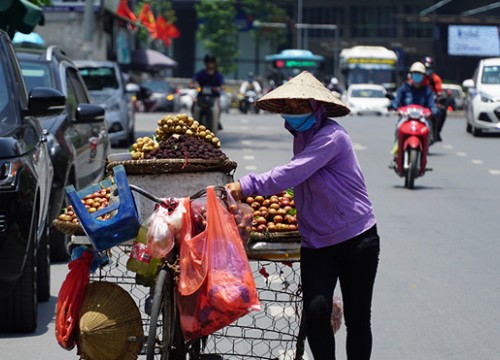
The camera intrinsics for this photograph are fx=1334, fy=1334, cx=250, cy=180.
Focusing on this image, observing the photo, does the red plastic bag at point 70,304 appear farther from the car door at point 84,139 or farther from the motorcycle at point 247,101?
the motorcycle at point 247,101

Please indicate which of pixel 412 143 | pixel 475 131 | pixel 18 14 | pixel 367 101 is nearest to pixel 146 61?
pixel 367 101

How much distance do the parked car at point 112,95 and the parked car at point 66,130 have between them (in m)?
9.36

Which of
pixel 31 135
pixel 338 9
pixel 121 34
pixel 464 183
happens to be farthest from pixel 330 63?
pixel 31 135

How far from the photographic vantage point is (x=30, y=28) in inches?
674

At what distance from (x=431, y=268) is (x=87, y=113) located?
3218mm

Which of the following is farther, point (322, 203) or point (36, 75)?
point (36, 75)

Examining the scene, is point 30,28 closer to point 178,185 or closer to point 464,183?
point 464,183

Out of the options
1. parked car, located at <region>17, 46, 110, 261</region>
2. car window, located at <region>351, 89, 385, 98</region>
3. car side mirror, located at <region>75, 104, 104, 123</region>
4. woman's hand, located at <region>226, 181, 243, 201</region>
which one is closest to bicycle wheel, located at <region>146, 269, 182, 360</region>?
woman's hand, located at <region>226, 181, 243, 201</region>

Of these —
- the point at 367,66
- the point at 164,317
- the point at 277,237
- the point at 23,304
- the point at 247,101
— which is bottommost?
the point at 247,101

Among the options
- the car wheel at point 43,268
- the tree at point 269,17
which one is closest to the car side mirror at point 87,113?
the car wheel at point 43,268

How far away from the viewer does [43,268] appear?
29.7 ft

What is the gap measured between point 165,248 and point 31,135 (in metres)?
3.18

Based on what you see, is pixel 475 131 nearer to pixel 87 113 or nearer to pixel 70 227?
pixel 87 113

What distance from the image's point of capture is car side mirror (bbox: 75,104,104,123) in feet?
37.7
